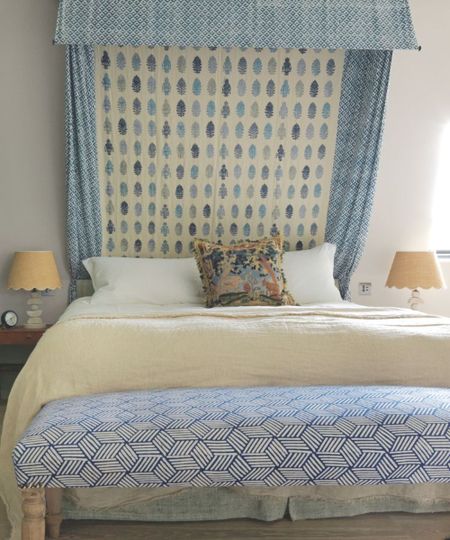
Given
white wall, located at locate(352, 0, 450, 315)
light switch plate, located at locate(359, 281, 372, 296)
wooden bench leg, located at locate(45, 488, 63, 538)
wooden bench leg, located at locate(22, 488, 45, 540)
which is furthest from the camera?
light switch plate, located at locate(359, 281, 372, 296)

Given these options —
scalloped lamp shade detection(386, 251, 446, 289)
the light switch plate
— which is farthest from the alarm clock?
scalloped lamp shade detection(386, 251, 446, 289)

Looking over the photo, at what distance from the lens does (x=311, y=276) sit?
3537 millimetres

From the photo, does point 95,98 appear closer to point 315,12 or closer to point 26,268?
point 26,268

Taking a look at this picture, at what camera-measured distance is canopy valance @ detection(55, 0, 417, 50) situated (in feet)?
10.6

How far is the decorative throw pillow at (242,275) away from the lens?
312 centimetres

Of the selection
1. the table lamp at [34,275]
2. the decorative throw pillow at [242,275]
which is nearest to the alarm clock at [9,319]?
the table lamp at [34,275]

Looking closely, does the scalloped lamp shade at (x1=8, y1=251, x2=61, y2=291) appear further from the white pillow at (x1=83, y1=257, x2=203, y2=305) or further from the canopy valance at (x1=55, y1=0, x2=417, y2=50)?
the canopy valance at (x1=55, y1=0, x2=417, y2=50)

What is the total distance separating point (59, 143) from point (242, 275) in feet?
5.09

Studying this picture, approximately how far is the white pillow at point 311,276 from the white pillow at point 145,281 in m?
0.58

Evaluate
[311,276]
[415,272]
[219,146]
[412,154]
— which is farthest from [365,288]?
[219,146]

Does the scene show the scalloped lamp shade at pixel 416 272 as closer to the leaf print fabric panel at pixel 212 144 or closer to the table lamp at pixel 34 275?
the leaf print fabric panel at pixel 212 144

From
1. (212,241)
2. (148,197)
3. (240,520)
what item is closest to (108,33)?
(148,197)

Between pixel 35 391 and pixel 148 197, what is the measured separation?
2.11m

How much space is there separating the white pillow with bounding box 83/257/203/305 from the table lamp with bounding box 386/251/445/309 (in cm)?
135
